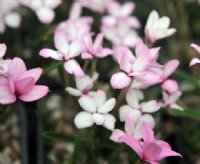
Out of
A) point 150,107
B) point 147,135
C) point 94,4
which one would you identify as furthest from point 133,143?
point 94,4

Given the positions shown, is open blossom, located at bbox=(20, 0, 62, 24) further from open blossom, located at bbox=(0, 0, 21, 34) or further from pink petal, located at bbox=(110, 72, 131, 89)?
pink petal, located at bbox=(110, 72, 131, 89)

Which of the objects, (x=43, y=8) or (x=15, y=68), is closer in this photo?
(x=15, y=68)

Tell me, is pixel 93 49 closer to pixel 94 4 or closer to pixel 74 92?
pixel 74 92

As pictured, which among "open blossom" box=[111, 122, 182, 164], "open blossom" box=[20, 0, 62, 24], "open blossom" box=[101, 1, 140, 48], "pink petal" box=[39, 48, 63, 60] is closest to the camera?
"open blossom" box=[111, 122, 182, 164]

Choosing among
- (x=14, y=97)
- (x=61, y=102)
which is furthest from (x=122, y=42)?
(x=14, y=97)

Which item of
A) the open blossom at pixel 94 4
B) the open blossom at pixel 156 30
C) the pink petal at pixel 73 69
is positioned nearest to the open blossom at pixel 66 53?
the pink petal at pixel 73 69

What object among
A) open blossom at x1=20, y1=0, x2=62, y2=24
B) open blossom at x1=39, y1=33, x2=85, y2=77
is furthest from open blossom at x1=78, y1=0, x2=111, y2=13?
open blossom at x1=39, y1=33, x2=85, y2=77
